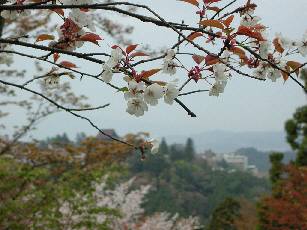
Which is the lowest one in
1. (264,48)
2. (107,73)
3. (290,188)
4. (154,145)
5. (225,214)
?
(225,214)

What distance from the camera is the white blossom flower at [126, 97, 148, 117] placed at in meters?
1.54

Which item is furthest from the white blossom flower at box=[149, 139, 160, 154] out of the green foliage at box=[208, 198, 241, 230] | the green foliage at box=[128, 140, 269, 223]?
the green foliage at box=[128, 140, 269, 223]

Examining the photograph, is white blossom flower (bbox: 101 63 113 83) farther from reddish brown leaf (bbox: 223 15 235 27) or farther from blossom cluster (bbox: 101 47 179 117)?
reddish brown leaf (bbox: 223 15 235 27)

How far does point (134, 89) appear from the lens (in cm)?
152

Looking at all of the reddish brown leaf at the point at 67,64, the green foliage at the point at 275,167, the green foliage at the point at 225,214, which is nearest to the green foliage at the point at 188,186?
the green foliage at the point at 225,214

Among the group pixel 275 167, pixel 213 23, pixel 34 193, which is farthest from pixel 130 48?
pixel 275 167

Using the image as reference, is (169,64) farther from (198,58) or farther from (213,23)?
(213,23)

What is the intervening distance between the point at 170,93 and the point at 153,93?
58 mm

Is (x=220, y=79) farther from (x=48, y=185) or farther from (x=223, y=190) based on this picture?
(x=223, y=190)

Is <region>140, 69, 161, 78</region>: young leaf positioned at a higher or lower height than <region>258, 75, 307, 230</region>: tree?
higher

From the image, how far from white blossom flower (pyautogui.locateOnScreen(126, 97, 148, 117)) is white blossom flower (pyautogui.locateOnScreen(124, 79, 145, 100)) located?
1 cm

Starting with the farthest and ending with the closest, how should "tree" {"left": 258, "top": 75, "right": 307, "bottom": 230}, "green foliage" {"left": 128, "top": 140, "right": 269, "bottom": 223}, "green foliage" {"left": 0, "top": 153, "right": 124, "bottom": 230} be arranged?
"green foliage" {"left": 128, "top": 140, "right": 269, "bottom": 223}, "tree" {"left": 258, "top": 75, "right": 307, "bottom": 230}, "green foliage" {"left": 0, "top": 153, "right": 124, "bottom": 230}

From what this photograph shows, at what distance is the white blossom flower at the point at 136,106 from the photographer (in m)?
1.54

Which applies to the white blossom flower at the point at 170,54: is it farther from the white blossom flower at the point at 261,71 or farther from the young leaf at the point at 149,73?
the white blossom flower at the point at 261,71
